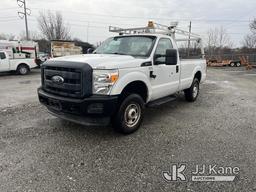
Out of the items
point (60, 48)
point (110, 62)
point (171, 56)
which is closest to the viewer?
point (110, 62)

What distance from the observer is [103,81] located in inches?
140

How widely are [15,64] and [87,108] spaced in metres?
14.0

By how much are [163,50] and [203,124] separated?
1936 mm

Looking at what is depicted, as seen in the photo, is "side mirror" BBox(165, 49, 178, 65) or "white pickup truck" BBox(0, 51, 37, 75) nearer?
"side mirror" BBox(165, 49, 178, 65)

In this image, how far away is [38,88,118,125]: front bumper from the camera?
3543mm

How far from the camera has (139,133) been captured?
4.32m

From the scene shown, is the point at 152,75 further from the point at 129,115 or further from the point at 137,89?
the point at 129,115

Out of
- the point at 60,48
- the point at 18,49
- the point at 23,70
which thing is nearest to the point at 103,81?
the point at 23,70

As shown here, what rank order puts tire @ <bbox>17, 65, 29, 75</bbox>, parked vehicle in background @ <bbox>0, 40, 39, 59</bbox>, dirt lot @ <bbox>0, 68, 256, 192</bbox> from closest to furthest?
dirt lot @ <bbox>0, 68, 256, 192</bbox>
tire @ <bbox>17, 65, 29, 75</bbox>
parked vehicle in background @ <bbox>0, 40, 39, 59</bbox>

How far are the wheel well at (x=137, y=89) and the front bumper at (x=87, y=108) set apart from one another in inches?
17.5

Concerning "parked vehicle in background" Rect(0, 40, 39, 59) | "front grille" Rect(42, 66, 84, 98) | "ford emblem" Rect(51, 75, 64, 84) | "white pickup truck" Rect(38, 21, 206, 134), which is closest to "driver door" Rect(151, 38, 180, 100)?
"white pickup truck" Rect(38, 21, 206, 134)

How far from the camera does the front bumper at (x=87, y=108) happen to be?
3.54 meters

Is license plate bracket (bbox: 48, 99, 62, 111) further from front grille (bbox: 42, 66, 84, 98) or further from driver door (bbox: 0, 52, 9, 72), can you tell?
driver door (bbox: 0, 52, 9, 72)

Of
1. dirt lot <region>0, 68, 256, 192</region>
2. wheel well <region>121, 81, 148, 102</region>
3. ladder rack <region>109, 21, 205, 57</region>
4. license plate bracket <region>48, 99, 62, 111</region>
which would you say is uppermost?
ladder rack <region>109, 21, 205, 57</region>
